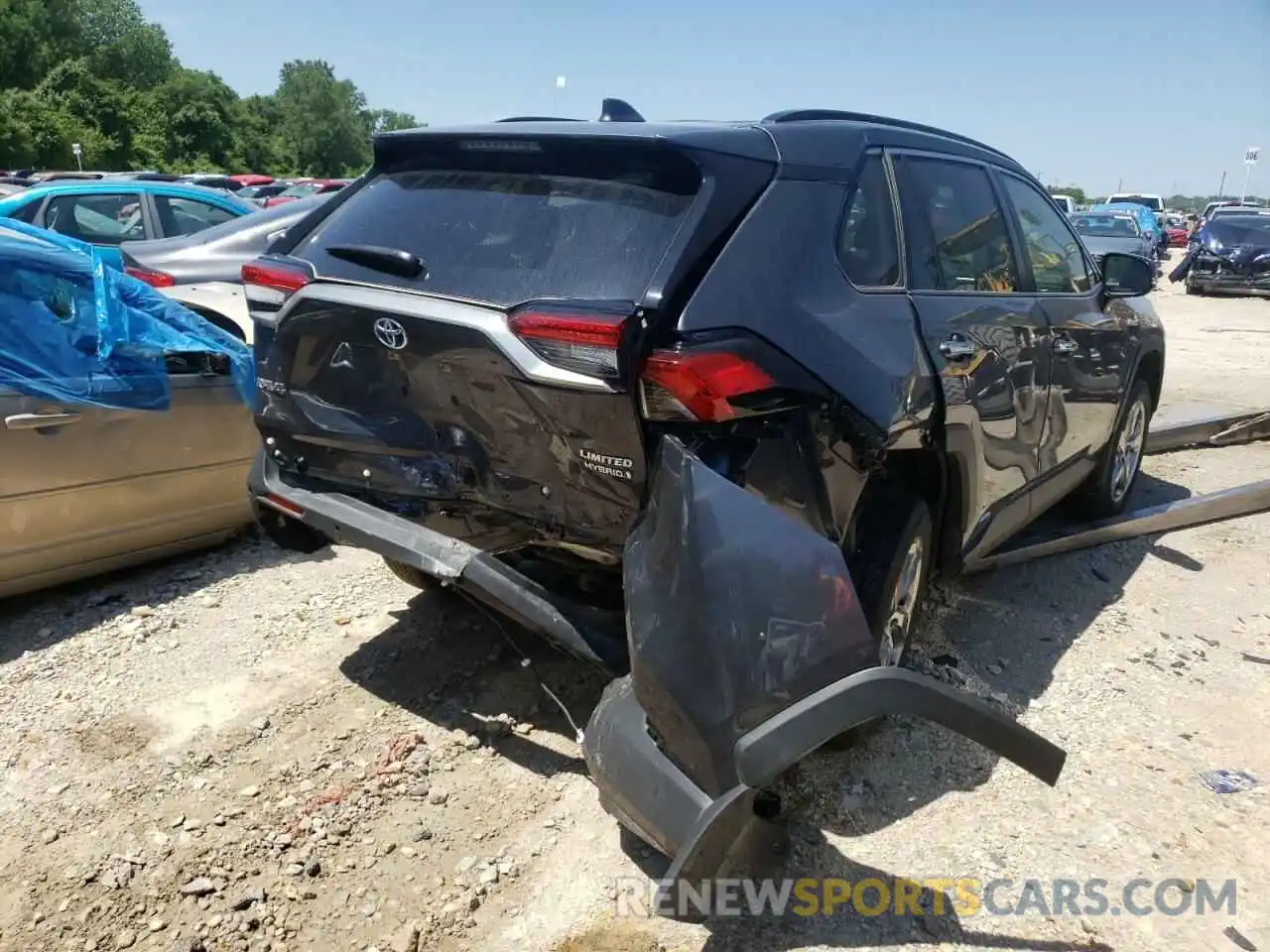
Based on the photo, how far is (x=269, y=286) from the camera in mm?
3104

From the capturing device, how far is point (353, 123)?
82312mm

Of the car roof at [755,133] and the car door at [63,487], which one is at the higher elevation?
the car roof at [755,133]

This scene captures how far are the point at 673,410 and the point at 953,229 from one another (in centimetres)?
175

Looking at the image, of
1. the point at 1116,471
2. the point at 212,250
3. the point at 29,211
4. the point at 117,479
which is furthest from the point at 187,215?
the point at 1116,471

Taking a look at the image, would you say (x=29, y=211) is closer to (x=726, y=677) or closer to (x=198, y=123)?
(x=726, y=677)

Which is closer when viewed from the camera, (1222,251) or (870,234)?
(870,234)

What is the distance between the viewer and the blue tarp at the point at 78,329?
387 centimetres

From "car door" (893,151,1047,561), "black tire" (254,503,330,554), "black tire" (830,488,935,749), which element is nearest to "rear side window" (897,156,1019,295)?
"car door" (893,151,1047,561)

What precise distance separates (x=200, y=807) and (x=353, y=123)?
8805 cm

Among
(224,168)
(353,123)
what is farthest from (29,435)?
(353,123)

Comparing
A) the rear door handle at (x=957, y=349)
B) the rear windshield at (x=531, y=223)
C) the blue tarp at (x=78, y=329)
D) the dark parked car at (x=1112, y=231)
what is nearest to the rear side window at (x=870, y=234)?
the rear door handle at (x=957, y=349)

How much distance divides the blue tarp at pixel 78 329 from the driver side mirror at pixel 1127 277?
14.0 feet

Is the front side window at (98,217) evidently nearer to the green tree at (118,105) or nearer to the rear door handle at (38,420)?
the rear door handle at (38,420)

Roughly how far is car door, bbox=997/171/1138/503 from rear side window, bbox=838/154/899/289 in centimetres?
119
